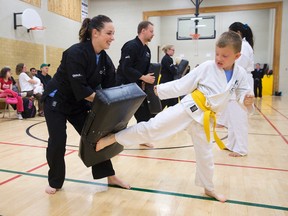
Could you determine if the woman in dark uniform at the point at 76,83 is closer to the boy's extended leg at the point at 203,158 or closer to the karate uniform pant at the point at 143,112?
the boy's extended leg at the point at 203,158

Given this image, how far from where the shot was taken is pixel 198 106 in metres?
2.05

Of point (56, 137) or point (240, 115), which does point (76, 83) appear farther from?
point (240, 115)

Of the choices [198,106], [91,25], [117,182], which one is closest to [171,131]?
[198,106]

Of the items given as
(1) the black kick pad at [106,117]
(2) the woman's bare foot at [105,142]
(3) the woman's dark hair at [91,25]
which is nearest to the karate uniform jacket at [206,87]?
(1) the black kick pad at [106,117]

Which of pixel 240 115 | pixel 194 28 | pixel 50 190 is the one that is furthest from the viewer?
pixel 194 28

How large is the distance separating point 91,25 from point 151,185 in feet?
4.82

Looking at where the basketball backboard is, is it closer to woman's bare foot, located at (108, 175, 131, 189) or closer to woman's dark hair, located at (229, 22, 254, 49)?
woman's dark hair, located at (229, 22, 254, 49)

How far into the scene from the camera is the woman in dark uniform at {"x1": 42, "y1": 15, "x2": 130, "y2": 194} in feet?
6.81

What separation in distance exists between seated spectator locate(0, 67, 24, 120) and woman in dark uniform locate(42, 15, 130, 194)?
4.84 m

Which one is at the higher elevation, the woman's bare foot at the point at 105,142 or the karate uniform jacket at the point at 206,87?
the karate uniform jacket at the point at 206,87

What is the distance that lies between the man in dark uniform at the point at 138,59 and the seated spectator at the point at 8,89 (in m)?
3.83

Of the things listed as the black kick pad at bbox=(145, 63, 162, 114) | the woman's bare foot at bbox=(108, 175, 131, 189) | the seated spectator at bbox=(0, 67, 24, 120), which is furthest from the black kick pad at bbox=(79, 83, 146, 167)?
the seated spectator at bbox=(0, 67, 24, 120)

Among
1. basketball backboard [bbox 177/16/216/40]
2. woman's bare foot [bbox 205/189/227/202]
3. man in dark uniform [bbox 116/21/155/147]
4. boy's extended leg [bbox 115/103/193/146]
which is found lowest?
woman's bare foot [bbox 205/189/227/202]

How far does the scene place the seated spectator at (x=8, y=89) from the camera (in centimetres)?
658
